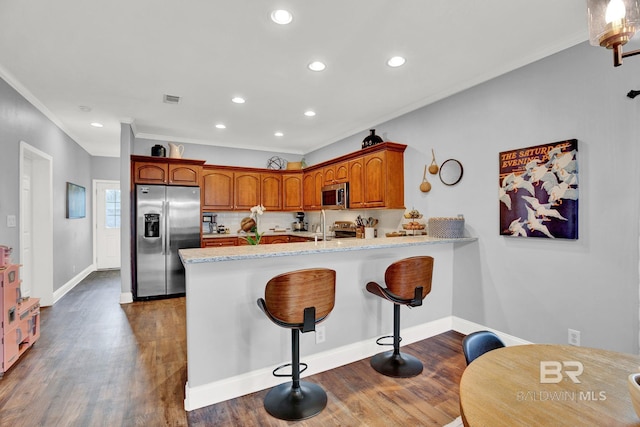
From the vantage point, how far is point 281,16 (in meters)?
2.26

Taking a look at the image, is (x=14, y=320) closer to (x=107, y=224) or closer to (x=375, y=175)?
(x=375, y=175)

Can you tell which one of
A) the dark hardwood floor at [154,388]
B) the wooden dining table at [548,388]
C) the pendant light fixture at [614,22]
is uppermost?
the pendant light fixture at [614,22]

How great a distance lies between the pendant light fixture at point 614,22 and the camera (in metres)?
0.98

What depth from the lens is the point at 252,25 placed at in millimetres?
2369

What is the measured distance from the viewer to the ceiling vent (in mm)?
3734

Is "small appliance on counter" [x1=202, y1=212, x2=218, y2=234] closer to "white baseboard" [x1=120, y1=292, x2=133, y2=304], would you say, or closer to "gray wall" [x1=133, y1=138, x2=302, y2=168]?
"gray wall" [x1=133, y1=138, x2=302, y2=168]

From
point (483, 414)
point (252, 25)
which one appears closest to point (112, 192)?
point (252, 25)

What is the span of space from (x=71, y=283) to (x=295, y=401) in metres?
5.42

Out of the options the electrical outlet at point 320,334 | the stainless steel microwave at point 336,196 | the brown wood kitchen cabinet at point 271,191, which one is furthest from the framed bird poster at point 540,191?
the brown wood kitchen cabinet at point 271,191

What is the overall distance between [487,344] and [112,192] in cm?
832

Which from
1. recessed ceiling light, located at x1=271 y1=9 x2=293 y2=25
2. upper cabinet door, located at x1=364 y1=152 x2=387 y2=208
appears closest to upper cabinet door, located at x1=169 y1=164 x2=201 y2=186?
upper cabinet door, located at x1=364 y1=152 x2=387 y2=208

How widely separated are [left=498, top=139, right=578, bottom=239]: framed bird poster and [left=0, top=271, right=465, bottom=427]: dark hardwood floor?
4.38 feet

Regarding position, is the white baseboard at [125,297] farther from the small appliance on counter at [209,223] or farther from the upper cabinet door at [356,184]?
the upper cabinet door at [356,184]

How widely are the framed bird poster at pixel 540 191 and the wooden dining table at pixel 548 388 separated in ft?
5.37
